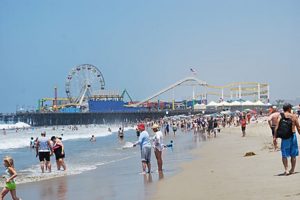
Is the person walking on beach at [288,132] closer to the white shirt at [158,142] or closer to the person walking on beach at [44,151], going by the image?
the white shirt at [158,142]

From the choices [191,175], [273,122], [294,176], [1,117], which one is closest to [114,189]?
[191,175]

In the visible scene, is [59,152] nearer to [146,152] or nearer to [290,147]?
[146,152]

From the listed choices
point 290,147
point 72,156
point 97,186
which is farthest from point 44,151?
point 290,147

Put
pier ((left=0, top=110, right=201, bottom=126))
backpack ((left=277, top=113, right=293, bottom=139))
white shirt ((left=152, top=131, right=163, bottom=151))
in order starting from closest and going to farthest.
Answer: backpack ((left=277, top=113, right=293, bottom=139)) < white shirt ((left=152, top=131, right=163, bottom=151)) < pier ((left=0, top=110, right=201, bottom=126))

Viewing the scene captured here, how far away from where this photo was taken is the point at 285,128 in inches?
308

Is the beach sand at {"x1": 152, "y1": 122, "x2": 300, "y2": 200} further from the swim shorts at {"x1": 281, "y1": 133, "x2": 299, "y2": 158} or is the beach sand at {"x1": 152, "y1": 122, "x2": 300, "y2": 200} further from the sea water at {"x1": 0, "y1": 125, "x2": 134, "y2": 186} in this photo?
the sea water at {"x1": 0, "y1": 125, "x2": 134, "y2": 186}

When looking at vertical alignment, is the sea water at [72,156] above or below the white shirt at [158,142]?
below

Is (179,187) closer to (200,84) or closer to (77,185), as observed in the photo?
(77,185)

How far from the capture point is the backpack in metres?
7.80

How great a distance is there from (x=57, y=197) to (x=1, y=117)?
12548cm

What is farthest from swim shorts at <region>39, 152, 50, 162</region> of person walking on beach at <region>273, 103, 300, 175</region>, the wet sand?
person walking on beach at <region>273, 103, 300, 175</region>

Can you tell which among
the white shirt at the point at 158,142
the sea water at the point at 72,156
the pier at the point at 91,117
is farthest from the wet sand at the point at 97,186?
the pier at the point at 91,117

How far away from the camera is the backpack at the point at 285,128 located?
780cm

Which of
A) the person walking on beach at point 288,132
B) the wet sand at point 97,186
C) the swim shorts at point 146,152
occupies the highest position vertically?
the person walking on beach at point 288,132
